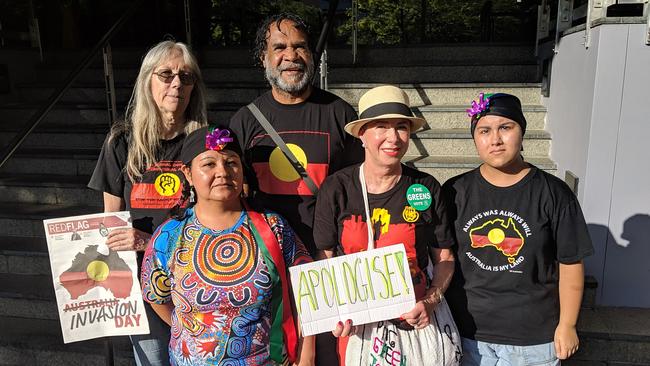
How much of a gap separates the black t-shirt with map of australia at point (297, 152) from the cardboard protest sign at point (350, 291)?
461 mm

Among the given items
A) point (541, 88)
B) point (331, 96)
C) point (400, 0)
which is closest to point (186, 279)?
point (331, 96)

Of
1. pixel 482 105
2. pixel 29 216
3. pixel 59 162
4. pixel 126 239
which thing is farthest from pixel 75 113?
pixel 482 105

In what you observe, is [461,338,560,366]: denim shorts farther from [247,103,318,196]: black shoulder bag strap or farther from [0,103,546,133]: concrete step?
[0,103,546,133]: concrete step

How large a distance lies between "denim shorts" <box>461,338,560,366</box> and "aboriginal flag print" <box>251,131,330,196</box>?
3.36 feet

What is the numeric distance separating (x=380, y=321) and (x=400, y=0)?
10.1 meters

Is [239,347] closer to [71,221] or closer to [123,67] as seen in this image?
[71,221]

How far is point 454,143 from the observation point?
4.41 metres

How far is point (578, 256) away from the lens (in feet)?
6.04

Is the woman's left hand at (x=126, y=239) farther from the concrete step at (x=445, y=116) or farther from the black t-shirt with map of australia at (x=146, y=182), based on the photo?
the concrete step at (x=445, y=116)

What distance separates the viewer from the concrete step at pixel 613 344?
8.91 ft

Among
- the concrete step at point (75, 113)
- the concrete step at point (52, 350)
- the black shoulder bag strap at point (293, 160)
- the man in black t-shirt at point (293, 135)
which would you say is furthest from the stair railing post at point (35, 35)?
the black shoulder bag strap at point (293, 160)

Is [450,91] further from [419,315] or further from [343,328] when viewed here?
[343,328]

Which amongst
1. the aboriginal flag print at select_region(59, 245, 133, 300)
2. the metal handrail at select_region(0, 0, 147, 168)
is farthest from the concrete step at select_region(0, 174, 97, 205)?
the aboriginal flag print at select_region(59, 245, 133, 300)

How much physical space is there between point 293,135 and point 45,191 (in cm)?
338
